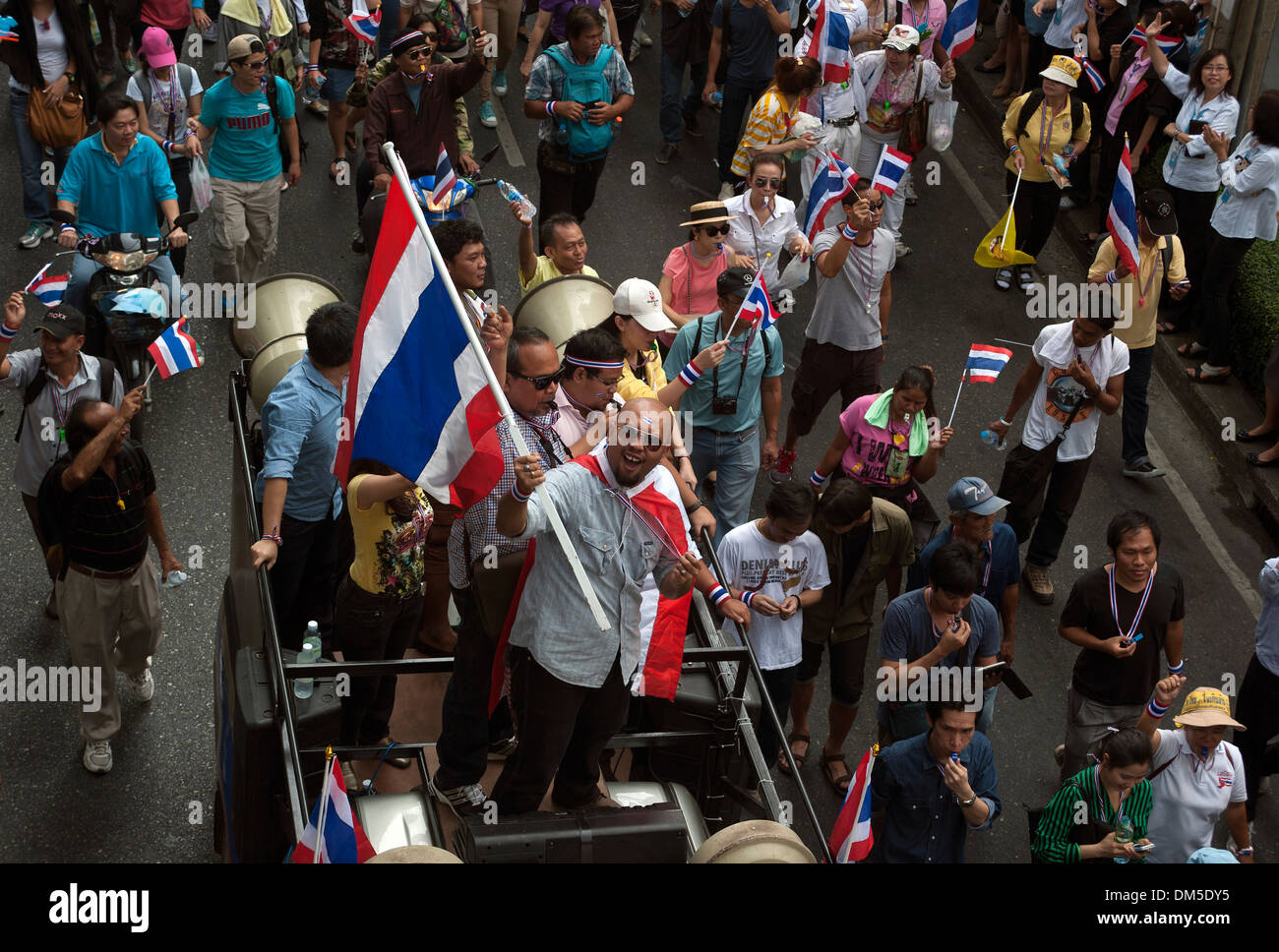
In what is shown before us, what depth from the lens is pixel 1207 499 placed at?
11.6 metres

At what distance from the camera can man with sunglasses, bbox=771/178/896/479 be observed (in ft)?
31.7

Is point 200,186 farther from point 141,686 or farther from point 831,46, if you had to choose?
point 831,46

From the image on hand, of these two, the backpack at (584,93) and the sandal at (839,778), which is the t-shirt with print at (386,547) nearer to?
the sandal at (839,778)

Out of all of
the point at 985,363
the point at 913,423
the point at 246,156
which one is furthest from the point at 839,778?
the point at 246,156

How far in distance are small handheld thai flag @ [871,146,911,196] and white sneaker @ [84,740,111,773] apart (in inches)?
215

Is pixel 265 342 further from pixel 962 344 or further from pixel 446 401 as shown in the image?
pixel 962 344

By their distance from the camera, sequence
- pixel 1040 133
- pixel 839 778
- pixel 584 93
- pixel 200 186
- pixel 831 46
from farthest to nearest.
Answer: pixel 1040 133 < pixel 831 46 < pixel 584 93 < pixel 200 186 < pixel 839 778

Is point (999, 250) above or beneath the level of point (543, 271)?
beneath

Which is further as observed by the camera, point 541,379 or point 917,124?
point 917,124

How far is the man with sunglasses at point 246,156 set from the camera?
10.4 meters

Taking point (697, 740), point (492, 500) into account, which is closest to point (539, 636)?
point (492, 500)

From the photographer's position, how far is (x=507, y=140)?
14.0 m

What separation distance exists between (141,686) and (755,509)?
13.5 ft

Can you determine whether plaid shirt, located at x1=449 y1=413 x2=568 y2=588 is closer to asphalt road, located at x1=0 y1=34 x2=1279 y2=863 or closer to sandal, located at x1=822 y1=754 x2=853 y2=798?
asphalt road, located at x1=0 y1=34 x2=1279 y2=863
